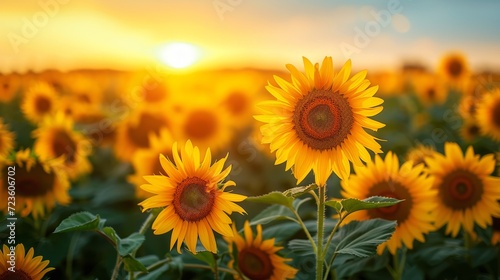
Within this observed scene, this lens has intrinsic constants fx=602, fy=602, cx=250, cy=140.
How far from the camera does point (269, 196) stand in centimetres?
210

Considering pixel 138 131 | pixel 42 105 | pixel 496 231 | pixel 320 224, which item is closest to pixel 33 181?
pixel 320 224

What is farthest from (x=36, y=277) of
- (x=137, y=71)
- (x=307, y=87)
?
(x=137, y=71)

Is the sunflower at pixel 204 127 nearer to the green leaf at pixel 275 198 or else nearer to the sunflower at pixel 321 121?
the green leaf at pixel 275 198

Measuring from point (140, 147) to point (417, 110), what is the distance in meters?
4.23

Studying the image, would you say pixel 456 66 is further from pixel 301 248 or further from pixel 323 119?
pixel 323 119

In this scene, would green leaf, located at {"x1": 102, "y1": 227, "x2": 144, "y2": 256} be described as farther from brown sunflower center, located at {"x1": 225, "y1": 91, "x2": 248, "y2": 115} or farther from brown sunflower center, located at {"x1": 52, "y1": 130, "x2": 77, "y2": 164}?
brown sunflower center, located at {"x1": 225, "y1": 91, "x2": 248, "y2": 115}

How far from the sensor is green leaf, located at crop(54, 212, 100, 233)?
205 centimetres

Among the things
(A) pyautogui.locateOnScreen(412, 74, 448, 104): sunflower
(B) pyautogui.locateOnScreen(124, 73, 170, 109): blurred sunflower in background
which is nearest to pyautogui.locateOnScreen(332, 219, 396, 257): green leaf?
(B) pyautogui.locateOnScreen(124, 73, 170, 109): blurred sunflower in background

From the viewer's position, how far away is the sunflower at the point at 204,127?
5523 mm

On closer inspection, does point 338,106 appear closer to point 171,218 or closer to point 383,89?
point 171,218

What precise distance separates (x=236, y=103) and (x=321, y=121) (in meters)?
4.86

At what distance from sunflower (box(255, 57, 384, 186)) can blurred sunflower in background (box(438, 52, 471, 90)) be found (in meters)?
6.60

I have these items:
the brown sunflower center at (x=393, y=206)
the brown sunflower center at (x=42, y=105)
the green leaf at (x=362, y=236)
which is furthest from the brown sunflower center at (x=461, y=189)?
the brown sunflower center at (x=42, y=105)

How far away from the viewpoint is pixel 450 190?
2980mm
